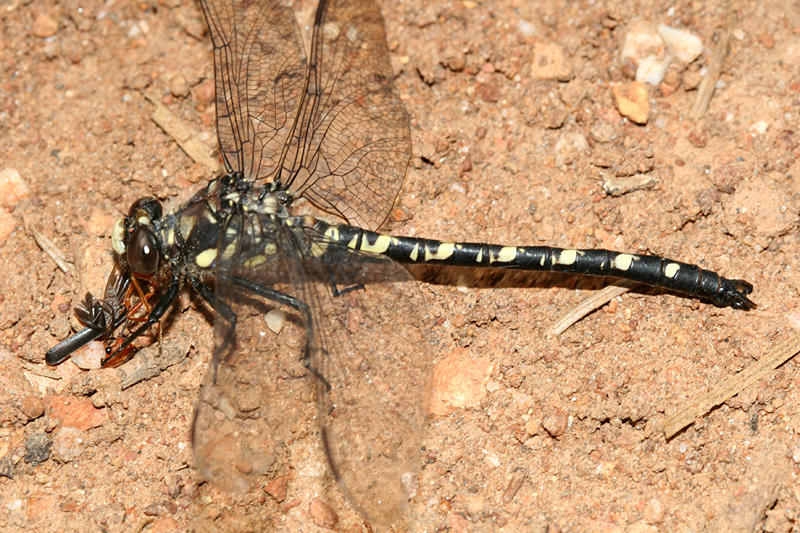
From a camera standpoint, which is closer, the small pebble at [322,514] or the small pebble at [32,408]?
the small pebble at [322,514]

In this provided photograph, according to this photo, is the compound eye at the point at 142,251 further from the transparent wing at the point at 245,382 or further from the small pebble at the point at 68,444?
the small pebble at the point at 68,444

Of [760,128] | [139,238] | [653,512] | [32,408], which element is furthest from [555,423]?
[32,408]

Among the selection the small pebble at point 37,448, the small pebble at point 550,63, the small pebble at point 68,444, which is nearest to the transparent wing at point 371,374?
the small pebble at point 68,444

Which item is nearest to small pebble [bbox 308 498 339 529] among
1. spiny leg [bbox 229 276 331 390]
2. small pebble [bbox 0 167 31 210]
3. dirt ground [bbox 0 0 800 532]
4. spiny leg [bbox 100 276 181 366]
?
dirt ground [bbox 0 0 800 532]

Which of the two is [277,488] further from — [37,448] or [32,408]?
[32,408]

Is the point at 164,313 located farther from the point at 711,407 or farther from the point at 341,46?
the point at 711,407

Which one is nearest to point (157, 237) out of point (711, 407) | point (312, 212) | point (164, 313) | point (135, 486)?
point (164, 313)
